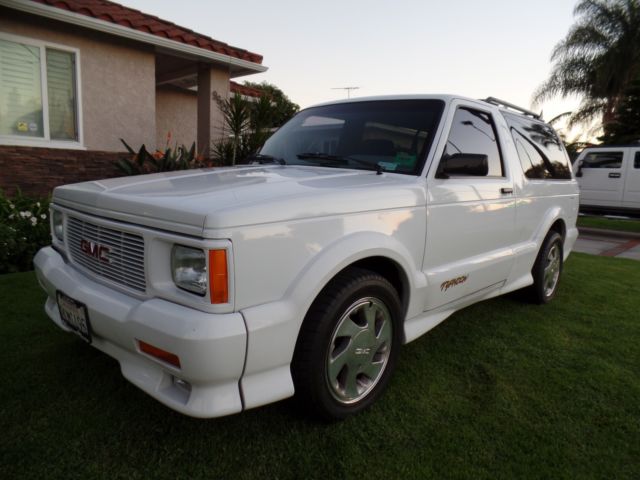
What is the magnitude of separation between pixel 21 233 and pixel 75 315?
11.2 ft

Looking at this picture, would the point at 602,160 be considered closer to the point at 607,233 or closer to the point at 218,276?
the point at 607,233

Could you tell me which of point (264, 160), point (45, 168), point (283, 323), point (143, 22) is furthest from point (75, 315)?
point (143, 22)

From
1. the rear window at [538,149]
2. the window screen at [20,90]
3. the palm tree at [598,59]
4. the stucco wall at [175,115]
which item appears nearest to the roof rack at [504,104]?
the rear window at [538,149]

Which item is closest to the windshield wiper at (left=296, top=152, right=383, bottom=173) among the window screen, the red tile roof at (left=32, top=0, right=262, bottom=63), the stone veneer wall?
the stone veneer wall

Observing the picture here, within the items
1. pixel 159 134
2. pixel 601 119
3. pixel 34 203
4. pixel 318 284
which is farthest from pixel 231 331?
pixel 601 119

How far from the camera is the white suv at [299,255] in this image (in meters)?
1.80

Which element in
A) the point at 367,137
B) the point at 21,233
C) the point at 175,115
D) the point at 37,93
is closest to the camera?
the point at 367,137

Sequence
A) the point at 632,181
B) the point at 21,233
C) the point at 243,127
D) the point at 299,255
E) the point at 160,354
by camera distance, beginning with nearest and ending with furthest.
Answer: the point at 160,354 → the point at 299,255 → the point at 21,233 → the point at 243,127 → the point at 632,181

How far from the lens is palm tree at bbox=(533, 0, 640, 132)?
19578 mm

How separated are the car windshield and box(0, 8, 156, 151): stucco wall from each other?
5.49 meters

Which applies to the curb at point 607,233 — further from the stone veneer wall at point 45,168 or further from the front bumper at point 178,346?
the front bumper at point 178,346

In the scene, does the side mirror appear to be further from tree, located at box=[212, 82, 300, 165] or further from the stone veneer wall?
the stone veneer wall

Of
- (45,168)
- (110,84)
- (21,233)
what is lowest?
(21,233)

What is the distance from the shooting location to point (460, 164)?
2.71 meters
